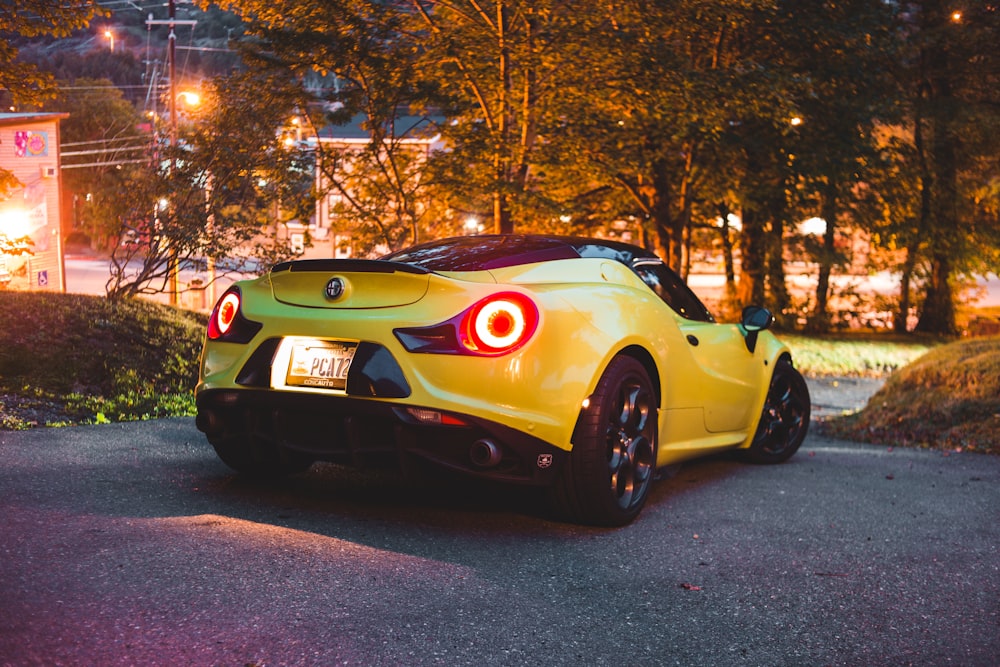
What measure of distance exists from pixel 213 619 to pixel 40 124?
31748 mm

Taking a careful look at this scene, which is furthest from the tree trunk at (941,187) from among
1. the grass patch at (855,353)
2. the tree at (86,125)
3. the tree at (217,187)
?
the tree at (86,125)

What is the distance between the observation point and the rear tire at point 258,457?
494 centimetres

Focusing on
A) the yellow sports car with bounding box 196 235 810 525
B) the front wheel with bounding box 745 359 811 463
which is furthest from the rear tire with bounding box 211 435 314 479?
the front wheel with bounding box 745 359 811 463

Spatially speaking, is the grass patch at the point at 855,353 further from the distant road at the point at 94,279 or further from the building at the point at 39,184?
the building at the point at 39,184

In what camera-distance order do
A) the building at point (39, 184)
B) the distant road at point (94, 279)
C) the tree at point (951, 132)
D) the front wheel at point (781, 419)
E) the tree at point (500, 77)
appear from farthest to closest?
the distant road at point (94, 279) < the building at point (39, 184) < the tree at point (951, 132) < the tree at point (500, 77) < the front wheel at point (781, 419)

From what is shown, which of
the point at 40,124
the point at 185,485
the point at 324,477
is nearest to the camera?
the point at 185,485

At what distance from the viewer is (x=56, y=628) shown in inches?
127

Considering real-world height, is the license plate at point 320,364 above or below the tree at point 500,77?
below

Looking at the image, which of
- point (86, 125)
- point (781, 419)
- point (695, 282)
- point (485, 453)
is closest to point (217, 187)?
point (781, 419)

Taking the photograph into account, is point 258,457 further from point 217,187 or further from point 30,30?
point 217,187

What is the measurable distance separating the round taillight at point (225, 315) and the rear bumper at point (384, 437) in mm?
391

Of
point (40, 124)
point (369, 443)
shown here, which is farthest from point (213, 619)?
point (40, 124)

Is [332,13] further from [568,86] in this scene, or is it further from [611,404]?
[611,404]

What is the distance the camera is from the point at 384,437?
4.69 meters
